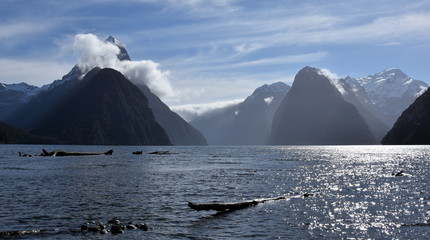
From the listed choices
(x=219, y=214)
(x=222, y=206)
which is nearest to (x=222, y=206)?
(x=222, y=206)

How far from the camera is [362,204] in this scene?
129 feet

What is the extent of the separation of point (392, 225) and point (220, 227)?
12.7m

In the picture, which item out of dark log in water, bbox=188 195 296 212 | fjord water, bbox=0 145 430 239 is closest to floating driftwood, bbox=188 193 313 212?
dark log in water, bbox=188 195 296 212

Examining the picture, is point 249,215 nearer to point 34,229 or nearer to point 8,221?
point 34,229

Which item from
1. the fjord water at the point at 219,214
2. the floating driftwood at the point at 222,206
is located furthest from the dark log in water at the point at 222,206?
the fjord water at the point at 219,214

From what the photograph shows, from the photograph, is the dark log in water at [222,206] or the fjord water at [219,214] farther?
the dark log in water at [222,206]

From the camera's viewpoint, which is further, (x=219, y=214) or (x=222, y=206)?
(x=222, y=206)

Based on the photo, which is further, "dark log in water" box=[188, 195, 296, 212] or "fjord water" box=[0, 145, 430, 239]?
"dark log in water" box=[188, 195, 296, 212]

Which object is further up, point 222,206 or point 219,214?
point 222,206

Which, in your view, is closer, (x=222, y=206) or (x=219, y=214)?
(x=219, y=214)

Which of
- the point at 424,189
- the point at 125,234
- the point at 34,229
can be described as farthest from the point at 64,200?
the point at 424,189

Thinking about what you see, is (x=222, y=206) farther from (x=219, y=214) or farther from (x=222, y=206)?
(x=219, y=214)

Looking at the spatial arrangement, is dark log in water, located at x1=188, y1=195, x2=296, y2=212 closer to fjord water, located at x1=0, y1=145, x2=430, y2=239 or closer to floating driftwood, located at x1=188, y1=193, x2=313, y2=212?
floating driftwood, located at x1=188, y1=193, x2=313, y2=212

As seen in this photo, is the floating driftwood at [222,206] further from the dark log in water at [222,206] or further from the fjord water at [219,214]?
the fjord water at [219,214]
